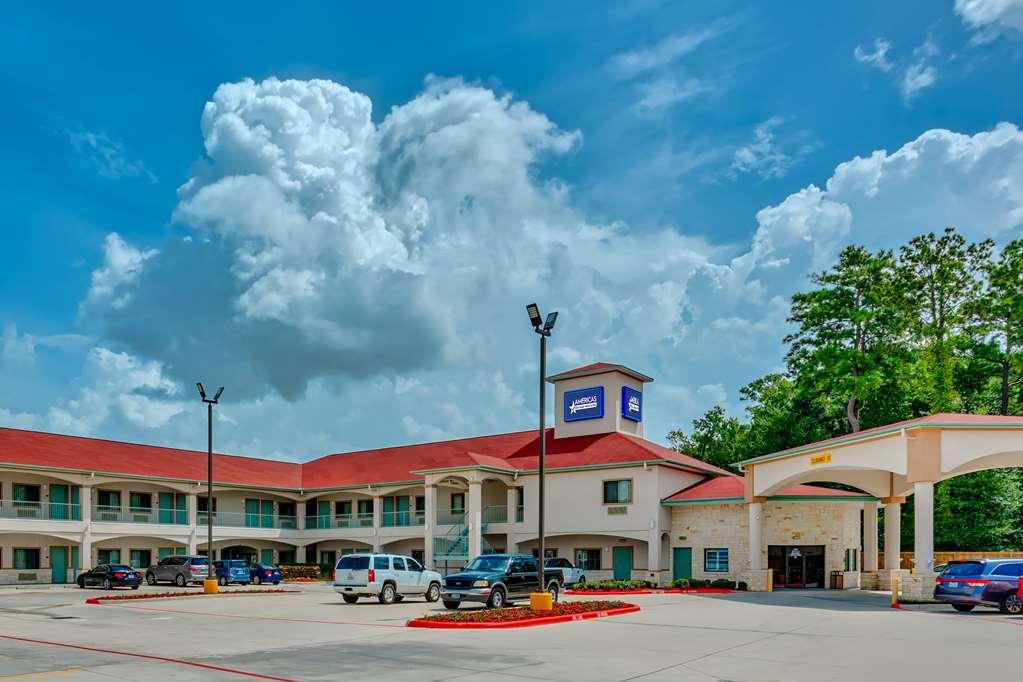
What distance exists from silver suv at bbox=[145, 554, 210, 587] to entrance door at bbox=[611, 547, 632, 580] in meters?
19.5

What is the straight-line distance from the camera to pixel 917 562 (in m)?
29.9

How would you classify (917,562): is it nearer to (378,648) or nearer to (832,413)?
(378,648)

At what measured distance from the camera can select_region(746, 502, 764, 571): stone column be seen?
38125 mm

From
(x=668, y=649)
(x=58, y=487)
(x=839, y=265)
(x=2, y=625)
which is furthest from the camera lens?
(x=839, y=265)

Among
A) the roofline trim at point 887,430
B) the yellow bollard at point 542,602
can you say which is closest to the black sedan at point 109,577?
the yellow bollard at point 542,602

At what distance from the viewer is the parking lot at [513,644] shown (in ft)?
48.0

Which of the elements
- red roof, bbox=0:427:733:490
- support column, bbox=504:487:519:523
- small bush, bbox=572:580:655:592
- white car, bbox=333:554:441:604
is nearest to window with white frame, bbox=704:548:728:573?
red roof, bbox=0:427:733:490

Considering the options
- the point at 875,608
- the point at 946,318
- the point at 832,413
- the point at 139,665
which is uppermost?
the point at 946,318

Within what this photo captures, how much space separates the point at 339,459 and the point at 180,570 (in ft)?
61.0

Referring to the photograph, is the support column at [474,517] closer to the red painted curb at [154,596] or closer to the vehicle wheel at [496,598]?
the red painted curb at [154,596]

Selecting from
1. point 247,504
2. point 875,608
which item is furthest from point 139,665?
point 247,504

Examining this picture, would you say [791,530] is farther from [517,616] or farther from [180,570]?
[180,570]

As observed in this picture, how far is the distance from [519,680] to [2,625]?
1624 cm

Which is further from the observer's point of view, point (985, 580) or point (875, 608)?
point (875, 608)
